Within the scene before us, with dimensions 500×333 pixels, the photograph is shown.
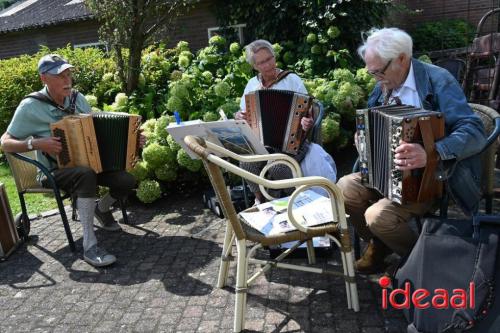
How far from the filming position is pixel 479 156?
2.44 meters

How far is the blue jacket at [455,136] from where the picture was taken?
2254 millimetres

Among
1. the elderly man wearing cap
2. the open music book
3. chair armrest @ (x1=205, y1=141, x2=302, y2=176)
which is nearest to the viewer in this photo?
chair armrest @ (x1=205, y1=141, x2=302, y2=176)

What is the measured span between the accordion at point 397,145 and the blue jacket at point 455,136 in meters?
0.07

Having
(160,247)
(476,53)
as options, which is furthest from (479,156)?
(476,53)

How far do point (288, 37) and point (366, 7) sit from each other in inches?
55.7

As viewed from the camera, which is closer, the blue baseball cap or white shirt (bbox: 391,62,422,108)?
white shirt (bbox: 391,62,422,108)

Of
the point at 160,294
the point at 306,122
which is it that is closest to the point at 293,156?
the point at 306,122

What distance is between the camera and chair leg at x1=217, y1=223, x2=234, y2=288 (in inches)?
111

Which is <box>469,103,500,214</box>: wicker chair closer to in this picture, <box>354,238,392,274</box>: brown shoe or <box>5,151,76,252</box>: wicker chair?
<box>354,238,392,274</box>: brown shoe

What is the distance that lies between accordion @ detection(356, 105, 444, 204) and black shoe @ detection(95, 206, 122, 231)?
98.4 inches

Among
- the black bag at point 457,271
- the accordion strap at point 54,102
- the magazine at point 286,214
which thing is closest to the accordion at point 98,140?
the accordion strap at point 54,102

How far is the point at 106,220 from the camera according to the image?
4059 mm

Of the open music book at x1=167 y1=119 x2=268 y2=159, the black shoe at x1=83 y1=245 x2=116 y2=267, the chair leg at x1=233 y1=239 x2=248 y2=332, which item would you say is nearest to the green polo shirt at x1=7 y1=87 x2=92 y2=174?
the black shoe at x1=83 y1=245 x2=116 y2=267

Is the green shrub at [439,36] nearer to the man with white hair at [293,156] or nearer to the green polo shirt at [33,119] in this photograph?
the man with white hair at [293,156]
